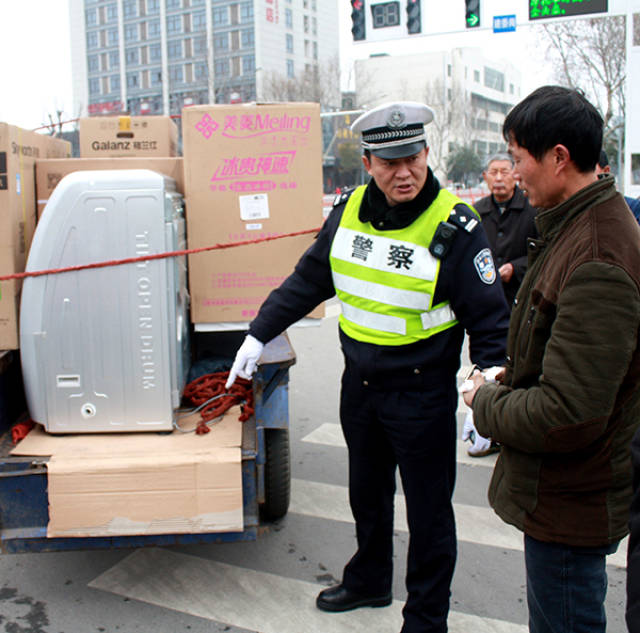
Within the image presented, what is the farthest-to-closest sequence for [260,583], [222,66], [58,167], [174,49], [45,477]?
[174,49] < [222,66] < [58,167] < [260,583] < [45,477]

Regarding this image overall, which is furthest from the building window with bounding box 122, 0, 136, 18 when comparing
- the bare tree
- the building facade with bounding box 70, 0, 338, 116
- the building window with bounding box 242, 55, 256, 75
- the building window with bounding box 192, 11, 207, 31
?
the bare tree

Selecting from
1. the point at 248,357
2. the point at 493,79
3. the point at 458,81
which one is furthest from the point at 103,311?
the point at 493,79

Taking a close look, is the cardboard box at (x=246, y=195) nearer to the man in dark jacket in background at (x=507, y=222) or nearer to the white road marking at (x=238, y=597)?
the white road marking at (x=238, y=597)

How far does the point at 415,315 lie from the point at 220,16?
3347 inches

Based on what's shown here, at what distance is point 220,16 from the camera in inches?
3147

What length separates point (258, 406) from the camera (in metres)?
2.98

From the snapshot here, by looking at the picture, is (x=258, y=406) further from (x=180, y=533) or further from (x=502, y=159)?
(x=502, y=159)

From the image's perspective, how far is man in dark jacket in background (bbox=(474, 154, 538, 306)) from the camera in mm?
4426

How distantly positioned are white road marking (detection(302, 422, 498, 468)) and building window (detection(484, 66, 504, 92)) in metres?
85.1

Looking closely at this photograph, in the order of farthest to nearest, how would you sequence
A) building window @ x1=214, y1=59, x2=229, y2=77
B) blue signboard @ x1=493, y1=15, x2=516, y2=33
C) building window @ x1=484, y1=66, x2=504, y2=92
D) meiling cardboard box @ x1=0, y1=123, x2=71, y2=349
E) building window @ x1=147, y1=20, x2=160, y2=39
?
building window @ x1=484, y1=66, x2=504, y2=92
building window @ x1=147, y1=20, x2=160, y2=39
building window @ x1=214, y1=59, x2=229, y2=77
blue signboard @ x1=493, y1=15, x2=516, y2=33
meiling cardboard box @ x1=0, y1=123, x2=71, y2=349

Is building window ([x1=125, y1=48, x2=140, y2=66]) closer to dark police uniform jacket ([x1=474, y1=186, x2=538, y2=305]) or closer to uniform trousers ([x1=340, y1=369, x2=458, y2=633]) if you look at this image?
dark police uniform jacket ([x1=474, y1=186, x2=538, y2=305])

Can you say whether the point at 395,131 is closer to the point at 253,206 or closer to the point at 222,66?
the point at 253,206

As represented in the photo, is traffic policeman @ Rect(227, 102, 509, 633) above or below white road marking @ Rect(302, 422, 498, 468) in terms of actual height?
above

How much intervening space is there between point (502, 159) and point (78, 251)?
2869 millimetres
